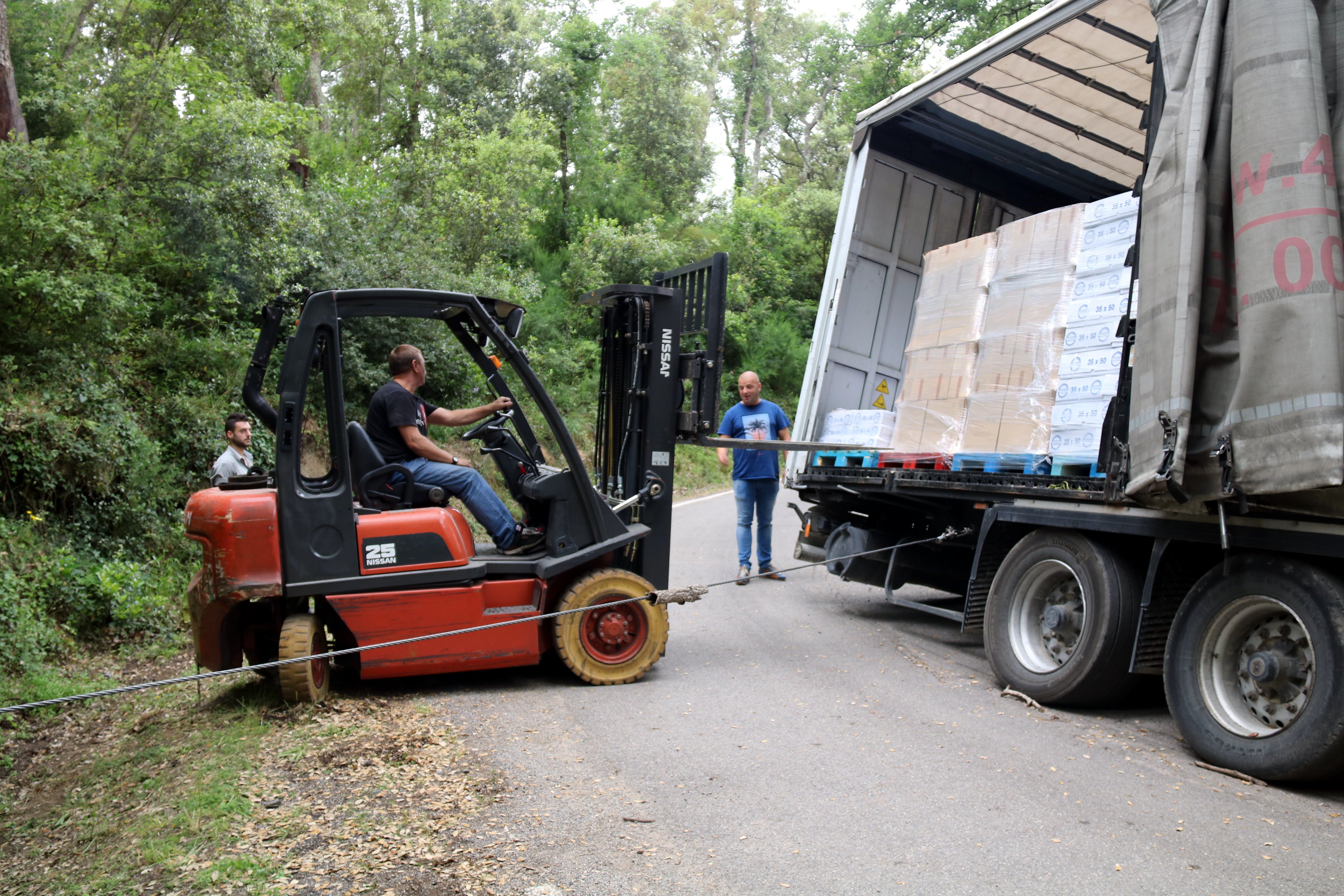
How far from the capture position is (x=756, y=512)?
9.93 m

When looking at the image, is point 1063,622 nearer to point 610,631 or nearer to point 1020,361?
point 1020,361

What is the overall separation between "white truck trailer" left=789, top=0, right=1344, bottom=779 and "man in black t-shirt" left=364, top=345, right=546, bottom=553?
324 cm

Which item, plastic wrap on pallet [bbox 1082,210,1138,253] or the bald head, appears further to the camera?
the bald head

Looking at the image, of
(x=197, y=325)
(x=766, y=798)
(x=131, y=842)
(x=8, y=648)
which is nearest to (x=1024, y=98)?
(x=766, y=798)

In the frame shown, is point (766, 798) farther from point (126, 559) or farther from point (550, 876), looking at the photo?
point (126, 559)

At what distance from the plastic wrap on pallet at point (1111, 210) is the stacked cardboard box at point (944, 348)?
96cm

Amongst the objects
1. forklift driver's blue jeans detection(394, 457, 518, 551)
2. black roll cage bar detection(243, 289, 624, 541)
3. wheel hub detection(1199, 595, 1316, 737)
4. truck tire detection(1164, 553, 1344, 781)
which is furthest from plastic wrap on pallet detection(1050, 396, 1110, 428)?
forklift driver's blue jeans detection(394, 457, 518, 551)

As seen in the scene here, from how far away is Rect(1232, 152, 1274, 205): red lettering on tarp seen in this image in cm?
427

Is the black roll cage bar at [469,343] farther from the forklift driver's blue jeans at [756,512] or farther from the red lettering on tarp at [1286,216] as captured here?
the red lettering on tarp at [1286,216]

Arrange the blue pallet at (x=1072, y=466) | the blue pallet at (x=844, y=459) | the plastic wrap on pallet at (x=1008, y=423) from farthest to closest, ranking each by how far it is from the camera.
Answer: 1. the blue pallet at (x=844, y=459)
2. the plastic wrap on pallet at (x=1008, y=423)
3. the blue pallet at (x=1072, y=466)

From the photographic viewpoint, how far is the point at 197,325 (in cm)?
1303

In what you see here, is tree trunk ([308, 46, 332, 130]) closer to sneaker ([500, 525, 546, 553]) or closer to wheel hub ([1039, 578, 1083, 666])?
sneaker ([500, 525, 546, 553])

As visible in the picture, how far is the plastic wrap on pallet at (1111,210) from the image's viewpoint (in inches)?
245

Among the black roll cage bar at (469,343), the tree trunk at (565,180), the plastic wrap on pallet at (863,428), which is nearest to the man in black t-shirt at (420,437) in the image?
the black roll cage bar at (469,343)
